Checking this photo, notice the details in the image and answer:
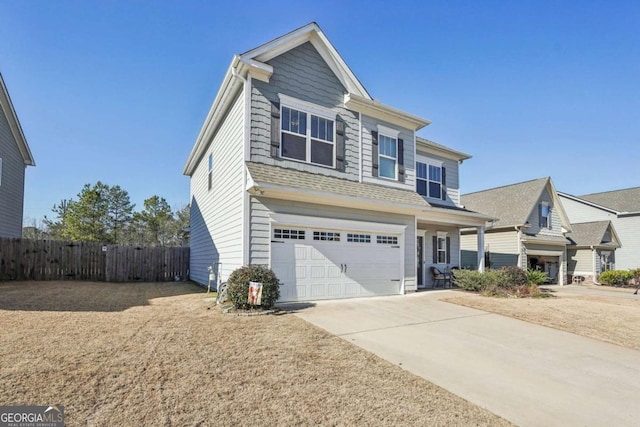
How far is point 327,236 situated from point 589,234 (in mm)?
22424

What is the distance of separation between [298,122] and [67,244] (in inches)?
482

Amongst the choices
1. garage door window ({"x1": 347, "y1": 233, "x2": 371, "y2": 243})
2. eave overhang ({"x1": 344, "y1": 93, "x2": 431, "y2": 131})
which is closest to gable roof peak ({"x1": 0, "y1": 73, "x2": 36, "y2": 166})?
eave overhang ({"x1": 344, "y1": 93, "x2": 431, "y2": 131})

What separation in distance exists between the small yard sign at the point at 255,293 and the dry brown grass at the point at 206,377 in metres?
1.04

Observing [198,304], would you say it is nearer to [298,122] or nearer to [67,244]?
[298,122]

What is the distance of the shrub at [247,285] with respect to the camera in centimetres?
734

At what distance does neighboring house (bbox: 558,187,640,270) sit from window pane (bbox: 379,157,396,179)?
24.1 metres

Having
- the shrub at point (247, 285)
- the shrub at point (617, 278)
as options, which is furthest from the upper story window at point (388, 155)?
the shrub at point (617, 278)

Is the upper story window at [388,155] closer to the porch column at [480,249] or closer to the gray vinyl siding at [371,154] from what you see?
the gray vinyl siding at [371,154]

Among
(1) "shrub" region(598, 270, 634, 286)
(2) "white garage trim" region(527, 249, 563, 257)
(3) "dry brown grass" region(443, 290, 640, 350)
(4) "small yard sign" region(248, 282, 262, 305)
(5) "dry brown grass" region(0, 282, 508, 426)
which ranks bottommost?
(1) "shrub" region(598, 270, 634, 286)

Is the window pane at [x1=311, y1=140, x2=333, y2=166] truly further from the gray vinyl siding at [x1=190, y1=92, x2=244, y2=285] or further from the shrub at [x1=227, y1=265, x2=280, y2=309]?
the shrub at [x1=227, y1=265, x2=280, y2=309]

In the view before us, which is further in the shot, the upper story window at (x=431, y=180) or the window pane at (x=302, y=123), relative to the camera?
the upper story window at (x=431, y=180)

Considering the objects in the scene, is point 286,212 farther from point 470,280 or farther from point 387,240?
point 470,280

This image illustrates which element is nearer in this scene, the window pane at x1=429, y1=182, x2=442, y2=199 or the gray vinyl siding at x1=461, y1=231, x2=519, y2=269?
the window pane at x1=429, y1=182, x2=442, y2=199

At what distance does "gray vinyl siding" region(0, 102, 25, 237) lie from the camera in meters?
14.0
